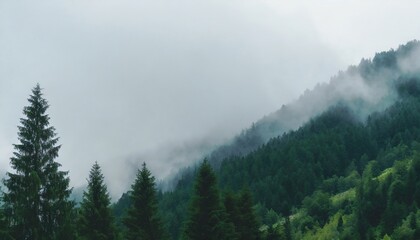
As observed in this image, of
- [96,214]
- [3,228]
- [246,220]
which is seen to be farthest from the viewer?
[246,220]

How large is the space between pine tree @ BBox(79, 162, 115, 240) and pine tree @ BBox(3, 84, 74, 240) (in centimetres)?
105

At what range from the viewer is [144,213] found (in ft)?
127

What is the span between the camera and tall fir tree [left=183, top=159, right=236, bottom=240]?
38031mm

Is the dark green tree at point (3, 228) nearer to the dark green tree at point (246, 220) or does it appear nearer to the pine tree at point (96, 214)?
the pine tree at point (96, 214)

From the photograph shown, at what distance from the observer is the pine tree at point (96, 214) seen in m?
36.6

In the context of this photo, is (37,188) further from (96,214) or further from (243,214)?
(243,214)

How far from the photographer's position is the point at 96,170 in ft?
127

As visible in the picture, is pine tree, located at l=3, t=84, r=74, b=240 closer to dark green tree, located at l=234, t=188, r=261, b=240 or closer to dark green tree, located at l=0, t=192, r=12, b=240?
dark green tree, located at l=0, t=192, r=12, b=240

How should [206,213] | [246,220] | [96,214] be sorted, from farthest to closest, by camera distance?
[246,220]
[206,213]
[96,214]

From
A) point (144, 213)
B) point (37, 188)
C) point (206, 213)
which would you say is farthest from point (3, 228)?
point (206, 213)

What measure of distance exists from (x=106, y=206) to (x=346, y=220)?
15670 cm

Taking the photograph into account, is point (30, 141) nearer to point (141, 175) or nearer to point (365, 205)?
point (141, 175)

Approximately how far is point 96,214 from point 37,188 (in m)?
4.08

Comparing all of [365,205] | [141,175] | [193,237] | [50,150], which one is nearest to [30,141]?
[50,150]
